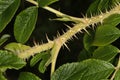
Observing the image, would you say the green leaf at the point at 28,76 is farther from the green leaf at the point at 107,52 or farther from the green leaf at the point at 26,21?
the green leaf at the point at 107,52

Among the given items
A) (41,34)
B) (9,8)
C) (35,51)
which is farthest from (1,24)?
(41,34)

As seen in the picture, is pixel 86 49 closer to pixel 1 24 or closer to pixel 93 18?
pixel 93 18

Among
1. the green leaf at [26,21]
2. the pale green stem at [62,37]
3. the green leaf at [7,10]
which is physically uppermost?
the green leaf at [7,10]

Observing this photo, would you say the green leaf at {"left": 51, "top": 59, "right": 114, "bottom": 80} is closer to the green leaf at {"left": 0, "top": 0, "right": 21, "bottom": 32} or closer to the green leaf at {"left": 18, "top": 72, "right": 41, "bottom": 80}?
the green leaf at {"left": 18, "top": 72, "right": 41, "bottom": 80}

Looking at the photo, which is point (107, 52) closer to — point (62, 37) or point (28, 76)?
point (62, 37)

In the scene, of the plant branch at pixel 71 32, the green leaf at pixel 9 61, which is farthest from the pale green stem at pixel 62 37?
the green leaf at pixel 9 61

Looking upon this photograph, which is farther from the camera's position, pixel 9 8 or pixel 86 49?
pixel 86 49

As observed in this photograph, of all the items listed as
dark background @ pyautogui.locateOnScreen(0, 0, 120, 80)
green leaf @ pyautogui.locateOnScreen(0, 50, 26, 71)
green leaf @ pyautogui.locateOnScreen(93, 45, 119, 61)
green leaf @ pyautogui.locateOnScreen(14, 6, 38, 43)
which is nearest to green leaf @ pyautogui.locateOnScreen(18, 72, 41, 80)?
green leaf @ pyautogui.locateOnScreen(0, 50, 26, 71)
